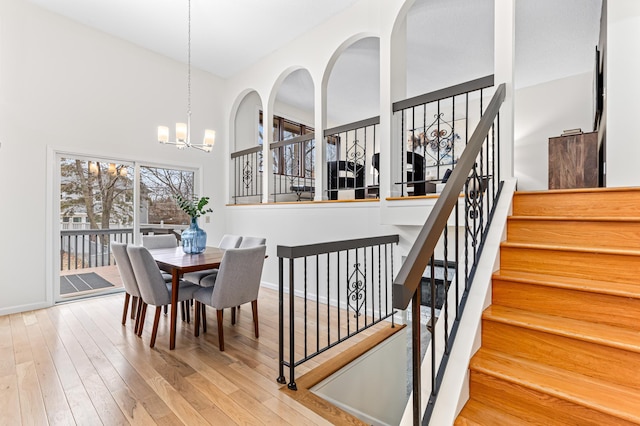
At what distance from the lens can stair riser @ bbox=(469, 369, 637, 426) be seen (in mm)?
1108

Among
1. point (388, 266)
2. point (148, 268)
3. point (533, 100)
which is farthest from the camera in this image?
point (533, 100)

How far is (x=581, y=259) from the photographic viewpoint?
1.60 meters

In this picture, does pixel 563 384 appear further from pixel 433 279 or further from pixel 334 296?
pixel 334 296

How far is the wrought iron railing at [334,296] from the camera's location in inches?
79.0

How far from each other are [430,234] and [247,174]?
15.4 feet

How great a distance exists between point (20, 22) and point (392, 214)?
4.79 metres

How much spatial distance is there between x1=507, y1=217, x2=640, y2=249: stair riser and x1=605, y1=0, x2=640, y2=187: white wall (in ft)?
2.96

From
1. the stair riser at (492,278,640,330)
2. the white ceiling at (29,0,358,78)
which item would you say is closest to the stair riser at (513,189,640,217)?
the stair riser at (492,278,640,330)

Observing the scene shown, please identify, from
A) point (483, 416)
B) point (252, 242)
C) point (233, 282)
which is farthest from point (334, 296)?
point (483, 416)

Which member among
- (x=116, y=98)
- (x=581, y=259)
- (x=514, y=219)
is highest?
(x=116, y=98)

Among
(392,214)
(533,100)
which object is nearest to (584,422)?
(392,214)

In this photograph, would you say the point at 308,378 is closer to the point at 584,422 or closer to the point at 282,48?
the point at 584,422

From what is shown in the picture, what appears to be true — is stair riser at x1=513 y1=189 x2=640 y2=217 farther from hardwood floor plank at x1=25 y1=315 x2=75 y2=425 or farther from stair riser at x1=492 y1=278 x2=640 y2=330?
hardwood floor plank at x1=25 y1=315 x2=75 y2=425

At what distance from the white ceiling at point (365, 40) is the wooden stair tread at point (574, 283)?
3.45 metres
